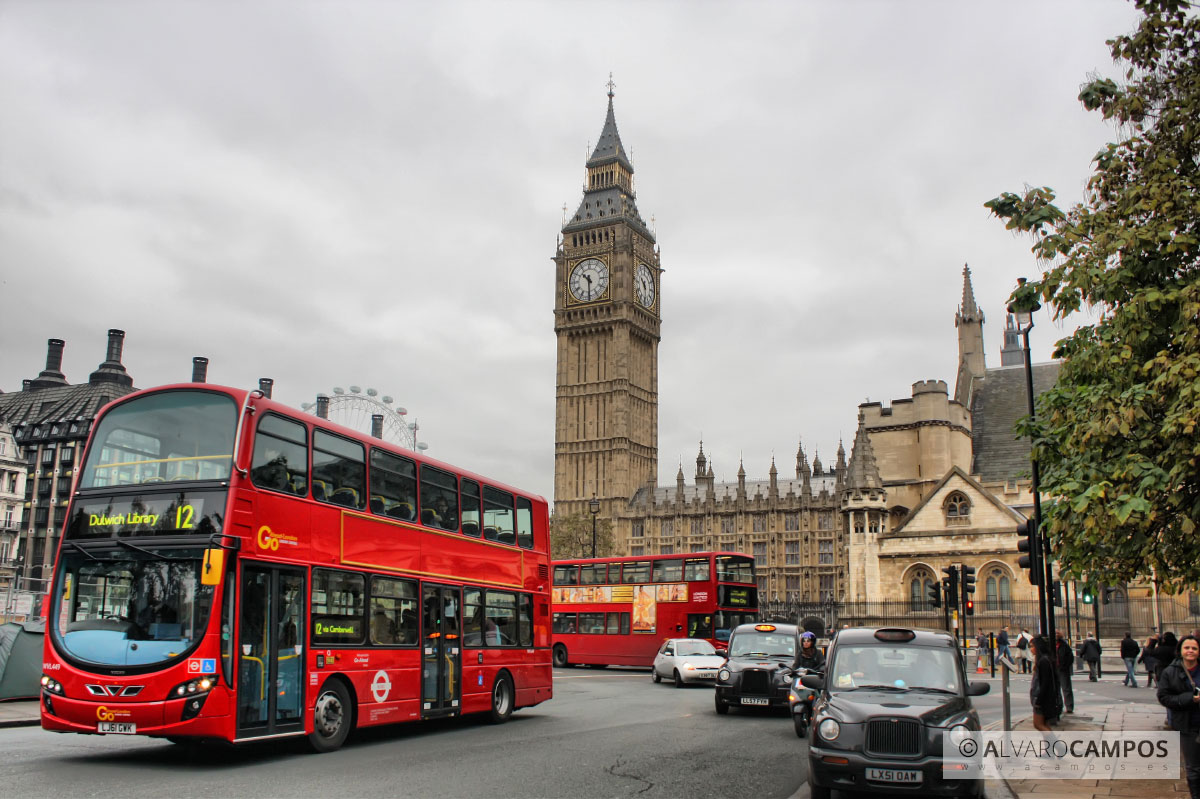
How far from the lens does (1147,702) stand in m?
22.6

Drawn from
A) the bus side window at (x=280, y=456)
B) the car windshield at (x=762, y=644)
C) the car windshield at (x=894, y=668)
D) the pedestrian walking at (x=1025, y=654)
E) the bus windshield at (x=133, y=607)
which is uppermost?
the bus side window at (x=280, y=456)

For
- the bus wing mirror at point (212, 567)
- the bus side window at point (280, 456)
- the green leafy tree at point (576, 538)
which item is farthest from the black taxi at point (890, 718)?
the green leafy tree at point (576, 538)

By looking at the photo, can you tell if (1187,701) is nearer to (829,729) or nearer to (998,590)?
(829,729)

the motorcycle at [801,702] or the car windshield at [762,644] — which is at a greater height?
the car windshield at [762,644]

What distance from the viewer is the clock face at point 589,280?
10512 cm

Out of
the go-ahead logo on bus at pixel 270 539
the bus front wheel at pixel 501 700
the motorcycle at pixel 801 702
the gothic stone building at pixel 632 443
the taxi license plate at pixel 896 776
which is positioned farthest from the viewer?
the gothic stone building at pixel 632 443

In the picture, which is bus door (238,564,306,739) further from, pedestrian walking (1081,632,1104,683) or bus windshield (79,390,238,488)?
pedestrian walking (1081,632,1104,683)

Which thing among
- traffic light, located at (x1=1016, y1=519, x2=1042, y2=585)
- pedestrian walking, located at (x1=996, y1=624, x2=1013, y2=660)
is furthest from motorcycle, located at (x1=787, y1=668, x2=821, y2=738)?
pedestrian walking, located at (x1=996, y1=624, x2=1013, y2=660)

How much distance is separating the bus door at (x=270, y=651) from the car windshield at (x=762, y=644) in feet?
33.7

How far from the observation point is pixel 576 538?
8056 centimetres

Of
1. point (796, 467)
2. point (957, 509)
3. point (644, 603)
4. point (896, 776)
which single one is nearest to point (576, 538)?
point (796, 467)

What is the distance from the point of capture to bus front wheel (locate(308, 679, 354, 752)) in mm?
12586

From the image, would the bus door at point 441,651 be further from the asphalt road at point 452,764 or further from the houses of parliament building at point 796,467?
the houses of parliament building at point 796,467

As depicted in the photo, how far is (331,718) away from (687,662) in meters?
16.2
